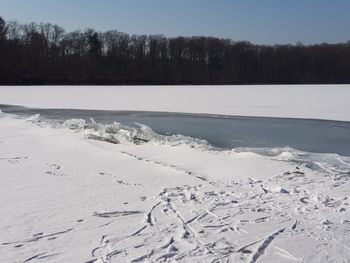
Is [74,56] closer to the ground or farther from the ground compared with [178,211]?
farther from the ground

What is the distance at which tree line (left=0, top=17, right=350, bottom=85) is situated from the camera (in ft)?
196

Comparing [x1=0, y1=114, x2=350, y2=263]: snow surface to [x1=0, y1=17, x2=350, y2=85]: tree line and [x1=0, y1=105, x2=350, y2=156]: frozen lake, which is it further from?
[x1=0, y1=17, x2=350, y2=85]: tree line

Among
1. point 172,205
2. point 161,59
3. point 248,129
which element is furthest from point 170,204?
point 161,59

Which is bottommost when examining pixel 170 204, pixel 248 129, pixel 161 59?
pixel 170 204

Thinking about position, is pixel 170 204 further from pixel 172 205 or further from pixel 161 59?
pixel 161 59

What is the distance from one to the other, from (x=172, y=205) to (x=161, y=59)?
66514mm

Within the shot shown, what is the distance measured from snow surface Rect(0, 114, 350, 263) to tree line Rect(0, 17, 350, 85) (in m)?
48.5

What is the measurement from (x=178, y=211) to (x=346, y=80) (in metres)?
68.0

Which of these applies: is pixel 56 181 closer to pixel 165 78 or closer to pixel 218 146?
pixel 218 146

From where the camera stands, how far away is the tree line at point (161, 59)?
5984cm

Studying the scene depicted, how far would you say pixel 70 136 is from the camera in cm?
966

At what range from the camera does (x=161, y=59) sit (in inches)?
2766

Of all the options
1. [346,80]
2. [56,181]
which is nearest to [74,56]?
[346,80]

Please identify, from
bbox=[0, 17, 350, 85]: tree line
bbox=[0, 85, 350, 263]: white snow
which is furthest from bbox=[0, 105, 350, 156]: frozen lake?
bbox=[0, 17, 350, 85]: tree line
